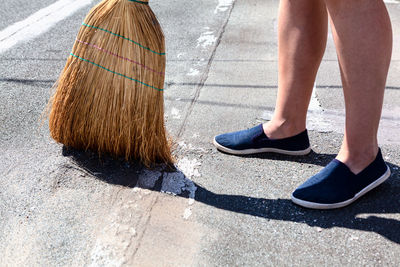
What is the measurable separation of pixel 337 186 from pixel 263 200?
1.00 ft

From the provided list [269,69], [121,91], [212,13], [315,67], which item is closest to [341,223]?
[315,67]

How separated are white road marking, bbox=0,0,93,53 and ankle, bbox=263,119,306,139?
237 centimetres

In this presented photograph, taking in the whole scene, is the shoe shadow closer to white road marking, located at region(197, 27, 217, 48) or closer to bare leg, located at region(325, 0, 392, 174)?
bare leg, located at region(325, 0, 392, 174)

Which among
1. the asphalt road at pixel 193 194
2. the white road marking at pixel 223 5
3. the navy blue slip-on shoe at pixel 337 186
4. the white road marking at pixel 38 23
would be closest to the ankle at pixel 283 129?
the asphalt road at pixel 193 194

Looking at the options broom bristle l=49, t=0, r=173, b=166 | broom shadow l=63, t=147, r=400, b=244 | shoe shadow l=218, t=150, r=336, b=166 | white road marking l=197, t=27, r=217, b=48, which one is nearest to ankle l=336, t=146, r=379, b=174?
broom shadow l=63, t=147, r=400, b=244

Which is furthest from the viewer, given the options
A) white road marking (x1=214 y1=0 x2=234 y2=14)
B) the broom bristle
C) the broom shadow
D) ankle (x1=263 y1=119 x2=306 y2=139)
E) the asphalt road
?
white road marking (x1=214 y1=0 x2=234 y2=14)

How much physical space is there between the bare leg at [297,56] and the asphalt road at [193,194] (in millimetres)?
189

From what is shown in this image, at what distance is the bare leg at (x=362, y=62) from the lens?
1.66 metres

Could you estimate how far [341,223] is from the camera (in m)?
1.75

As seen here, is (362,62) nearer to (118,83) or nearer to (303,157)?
(303,157)

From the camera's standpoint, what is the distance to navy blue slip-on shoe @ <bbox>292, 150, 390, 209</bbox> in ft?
5.95

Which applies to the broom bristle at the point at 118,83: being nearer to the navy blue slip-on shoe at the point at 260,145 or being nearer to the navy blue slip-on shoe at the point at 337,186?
the navy blue slip-on shoe at the point at 260,145

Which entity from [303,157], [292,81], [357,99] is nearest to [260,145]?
[303,157]

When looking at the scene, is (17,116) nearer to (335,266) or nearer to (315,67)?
(315,67)
